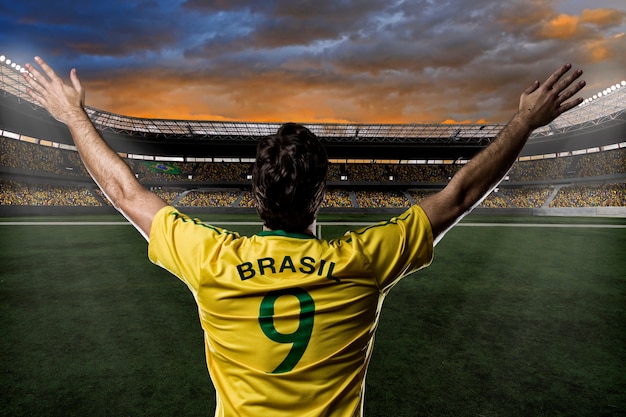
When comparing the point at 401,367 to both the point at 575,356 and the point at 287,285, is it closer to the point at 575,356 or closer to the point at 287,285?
the point at 575,356

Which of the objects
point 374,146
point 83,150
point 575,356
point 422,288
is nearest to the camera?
point 83,150

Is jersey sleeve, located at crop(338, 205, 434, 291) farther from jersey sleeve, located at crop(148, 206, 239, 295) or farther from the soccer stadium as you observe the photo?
the soccer stadium

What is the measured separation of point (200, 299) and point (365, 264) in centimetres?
56

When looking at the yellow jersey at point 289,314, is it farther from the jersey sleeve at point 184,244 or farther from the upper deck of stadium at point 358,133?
the upper deck of stadium at point 358,133

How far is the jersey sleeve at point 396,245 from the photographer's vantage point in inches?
49.3

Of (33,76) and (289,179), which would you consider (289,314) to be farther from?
(33,76)

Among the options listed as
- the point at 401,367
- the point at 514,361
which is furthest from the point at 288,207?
the point at 514,361

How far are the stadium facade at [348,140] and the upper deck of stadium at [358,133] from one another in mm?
109

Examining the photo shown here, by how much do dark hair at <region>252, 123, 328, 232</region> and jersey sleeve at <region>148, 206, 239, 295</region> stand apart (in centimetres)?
18

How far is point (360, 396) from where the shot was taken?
4.33 ft

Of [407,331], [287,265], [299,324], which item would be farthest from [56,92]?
[407,331]

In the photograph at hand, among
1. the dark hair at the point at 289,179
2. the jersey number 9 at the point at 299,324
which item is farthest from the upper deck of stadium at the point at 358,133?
the jersey number 9 at the point at 299,324

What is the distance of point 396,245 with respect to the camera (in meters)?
1.31

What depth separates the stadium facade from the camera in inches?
1438
